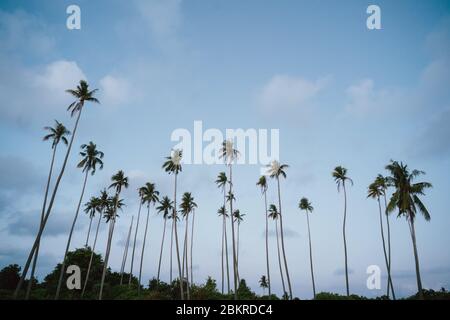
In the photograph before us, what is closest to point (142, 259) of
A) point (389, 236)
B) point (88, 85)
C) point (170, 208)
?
point (170, 208)

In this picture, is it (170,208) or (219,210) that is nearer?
(170,208)

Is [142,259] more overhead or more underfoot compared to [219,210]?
more underfoot

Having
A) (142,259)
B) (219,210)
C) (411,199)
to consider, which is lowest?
(142,259)

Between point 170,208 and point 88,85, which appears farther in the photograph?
point 170,208

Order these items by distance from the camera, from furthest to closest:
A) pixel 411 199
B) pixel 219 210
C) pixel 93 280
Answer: pixel 219 210, pixel 93 280, pixel 411 199
